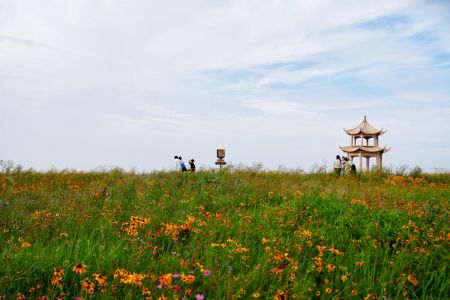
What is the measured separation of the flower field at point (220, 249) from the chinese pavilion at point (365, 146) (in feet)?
72.6

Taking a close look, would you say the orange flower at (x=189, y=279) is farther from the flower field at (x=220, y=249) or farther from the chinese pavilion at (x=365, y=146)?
the chinese pavilion at (x=365, y=146)

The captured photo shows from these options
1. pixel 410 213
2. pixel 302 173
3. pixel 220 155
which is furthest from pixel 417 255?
pixel 220 155

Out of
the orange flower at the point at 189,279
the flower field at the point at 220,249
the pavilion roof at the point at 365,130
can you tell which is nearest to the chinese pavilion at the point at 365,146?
the pavilion roof at the point at 365,130

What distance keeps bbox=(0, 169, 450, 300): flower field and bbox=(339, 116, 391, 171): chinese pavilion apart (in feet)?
72.6

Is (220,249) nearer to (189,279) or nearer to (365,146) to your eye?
(189,279)

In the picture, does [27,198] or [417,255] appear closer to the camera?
[417,255]

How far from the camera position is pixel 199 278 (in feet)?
12.9

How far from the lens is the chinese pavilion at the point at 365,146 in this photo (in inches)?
1180

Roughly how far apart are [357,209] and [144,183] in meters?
6.18

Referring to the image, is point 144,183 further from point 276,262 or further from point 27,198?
point 276,262

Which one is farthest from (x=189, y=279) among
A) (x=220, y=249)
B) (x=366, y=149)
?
(x=366, y=149)

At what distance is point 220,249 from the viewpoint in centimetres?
500

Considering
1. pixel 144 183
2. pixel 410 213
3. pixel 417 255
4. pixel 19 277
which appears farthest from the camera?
pixel 144 183

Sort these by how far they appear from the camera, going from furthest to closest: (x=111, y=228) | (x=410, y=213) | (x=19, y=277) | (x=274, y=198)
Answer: (x=274, y=198) → (x=410, y=213) → (x=111, y=228) → (x=19, y=277)
